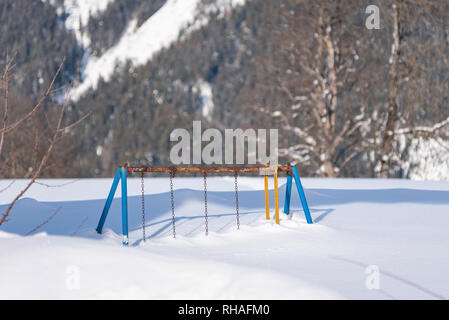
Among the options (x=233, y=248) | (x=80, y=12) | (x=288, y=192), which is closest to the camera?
(x=233, y=248)

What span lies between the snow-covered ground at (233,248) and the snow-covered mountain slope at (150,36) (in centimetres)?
8198

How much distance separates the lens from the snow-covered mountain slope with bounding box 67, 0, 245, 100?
101 metres

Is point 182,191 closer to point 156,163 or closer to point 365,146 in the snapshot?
point 365,146

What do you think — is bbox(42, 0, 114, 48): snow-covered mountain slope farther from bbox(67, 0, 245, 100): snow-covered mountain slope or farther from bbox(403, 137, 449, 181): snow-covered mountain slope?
bbox(403, 137, 449, 181): snow-covered mountain slope

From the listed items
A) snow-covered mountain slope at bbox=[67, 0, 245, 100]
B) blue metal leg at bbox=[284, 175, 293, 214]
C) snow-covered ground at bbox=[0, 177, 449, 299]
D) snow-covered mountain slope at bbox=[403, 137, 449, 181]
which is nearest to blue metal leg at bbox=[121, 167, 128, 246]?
snow-covered ground at bbox=[0, 177, 449, 299]

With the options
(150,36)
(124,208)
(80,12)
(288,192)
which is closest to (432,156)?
(288,192)

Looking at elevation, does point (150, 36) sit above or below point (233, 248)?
above

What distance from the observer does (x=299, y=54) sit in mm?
15258

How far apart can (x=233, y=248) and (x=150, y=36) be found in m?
121

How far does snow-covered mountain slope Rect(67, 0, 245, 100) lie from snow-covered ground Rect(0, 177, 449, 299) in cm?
8198

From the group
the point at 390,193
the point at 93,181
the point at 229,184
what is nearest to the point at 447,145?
the point at 390,193

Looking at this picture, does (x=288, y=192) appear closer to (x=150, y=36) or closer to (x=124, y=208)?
(x=124, y=208)

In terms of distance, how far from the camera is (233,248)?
579 cm

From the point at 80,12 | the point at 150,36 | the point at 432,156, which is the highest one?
the point at 80,12
